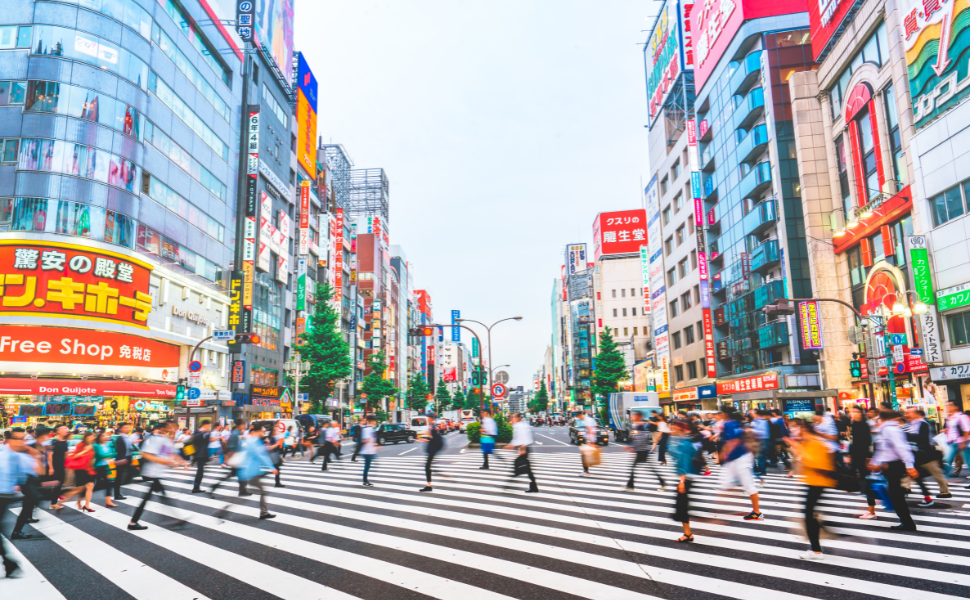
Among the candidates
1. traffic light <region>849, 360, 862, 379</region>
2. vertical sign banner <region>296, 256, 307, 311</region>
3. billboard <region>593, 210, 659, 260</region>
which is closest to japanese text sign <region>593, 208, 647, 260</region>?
billboard <region>593, 210, 659, 260</region>

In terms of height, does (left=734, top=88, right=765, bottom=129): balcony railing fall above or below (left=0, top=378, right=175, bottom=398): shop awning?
above

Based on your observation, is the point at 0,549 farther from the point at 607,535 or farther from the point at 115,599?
the point at 607,535

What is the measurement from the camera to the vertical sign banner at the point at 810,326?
32750 mm

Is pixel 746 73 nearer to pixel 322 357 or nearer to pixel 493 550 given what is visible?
pixel 322 357

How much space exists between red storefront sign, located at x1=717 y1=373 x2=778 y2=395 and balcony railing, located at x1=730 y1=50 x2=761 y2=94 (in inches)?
758

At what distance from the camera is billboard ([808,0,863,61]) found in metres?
30.2

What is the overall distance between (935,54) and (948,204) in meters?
5.60

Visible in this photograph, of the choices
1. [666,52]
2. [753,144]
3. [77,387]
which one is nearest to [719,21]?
[753,144]

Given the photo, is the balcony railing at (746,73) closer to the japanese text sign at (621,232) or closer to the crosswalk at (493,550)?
the crosswalk at (493,550)

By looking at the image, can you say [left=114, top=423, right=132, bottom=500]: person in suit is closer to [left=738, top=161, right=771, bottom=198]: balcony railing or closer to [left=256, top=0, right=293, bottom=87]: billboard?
[left=738, top=161, right=771, bottom=198]: balcony railing

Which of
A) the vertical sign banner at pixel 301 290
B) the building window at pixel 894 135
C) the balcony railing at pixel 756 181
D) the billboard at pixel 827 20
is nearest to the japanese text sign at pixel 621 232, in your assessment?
the vertical sign banner at pixel 301 290

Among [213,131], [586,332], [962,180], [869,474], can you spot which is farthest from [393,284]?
[869,474]

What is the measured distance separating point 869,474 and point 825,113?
2982 cm

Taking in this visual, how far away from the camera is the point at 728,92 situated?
42.8 m
